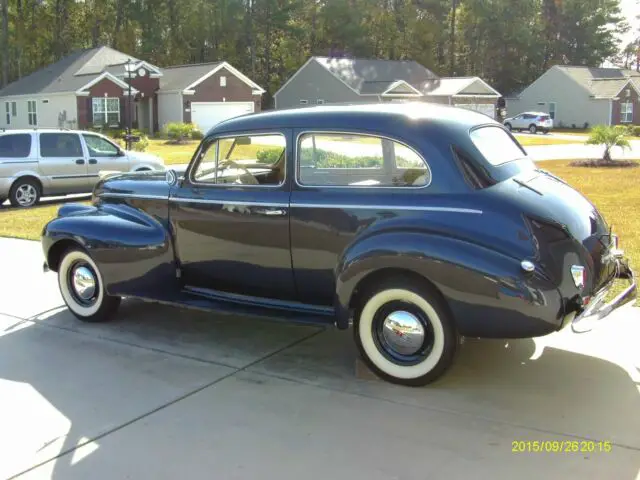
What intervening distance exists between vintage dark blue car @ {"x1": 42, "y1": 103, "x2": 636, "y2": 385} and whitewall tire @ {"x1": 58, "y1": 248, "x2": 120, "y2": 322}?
4cm

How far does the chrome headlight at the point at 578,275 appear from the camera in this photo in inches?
161

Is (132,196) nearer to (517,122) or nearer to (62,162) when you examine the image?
(62,162)

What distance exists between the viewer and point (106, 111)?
42.1 meters

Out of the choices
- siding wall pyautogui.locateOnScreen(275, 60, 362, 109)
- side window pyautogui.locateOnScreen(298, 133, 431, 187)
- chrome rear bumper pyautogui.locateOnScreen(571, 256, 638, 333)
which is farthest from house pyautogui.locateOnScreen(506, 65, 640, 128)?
side window pyautogui.locateOnScreen(298, 133, 431, 187)

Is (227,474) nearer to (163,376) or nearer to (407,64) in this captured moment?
(163,376)

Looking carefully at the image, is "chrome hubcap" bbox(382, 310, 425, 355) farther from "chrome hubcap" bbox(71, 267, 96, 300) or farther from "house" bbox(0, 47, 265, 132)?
"house" bbox(0, 47, 265, 132)

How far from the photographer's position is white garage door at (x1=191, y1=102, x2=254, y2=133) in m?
44.9

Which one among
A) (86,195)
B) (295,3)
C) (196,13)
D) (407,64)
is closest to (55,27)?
(196,13)

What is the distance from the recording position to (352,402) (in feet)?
13.9

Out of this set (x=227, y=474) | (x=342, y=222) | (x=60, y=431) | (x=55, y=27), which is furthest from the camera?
(x=55, y=27)

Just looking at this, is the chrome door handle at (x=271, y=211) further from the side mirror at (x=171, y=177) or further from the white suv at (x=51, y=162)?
the white suv at (x=51, y=162)

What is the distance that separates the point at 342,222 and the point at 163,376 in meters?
1.64

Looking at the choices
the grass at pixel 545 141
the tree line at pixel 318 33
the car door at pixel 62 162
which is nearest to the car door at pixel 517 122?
the grass at pixel 545 141

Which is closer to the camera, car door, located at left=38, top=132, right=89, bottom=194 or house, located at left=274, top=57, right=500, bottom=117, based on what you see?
car door, located at left=38, top=132, right=89, bottom=194
